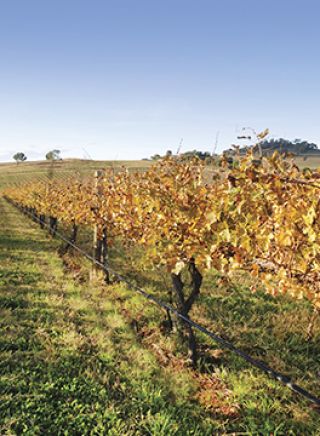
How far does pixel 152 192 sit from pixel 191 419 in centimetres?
298

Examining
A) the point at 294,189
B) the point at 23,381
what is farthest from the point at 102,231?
the point at 294,189

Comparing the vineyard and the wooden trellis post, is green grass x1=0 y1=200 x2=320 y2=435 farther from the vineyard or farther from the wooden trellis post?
the wooden trellis post

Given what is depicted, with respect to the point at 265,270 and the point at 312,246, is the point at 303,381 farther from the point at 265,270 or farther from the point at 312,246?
the point at 312,246

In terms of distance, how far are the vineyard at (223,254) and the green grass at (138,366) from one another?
4 cm

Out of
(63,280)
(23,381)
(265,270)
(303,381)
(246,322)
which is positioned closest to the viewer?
(265,270)

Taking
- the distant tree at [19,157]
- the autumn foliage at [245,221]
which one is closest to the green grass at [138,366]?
the autumn foliage at [245,221]

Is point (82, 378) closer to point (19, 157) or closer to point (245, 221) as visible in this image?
point (245, 221)

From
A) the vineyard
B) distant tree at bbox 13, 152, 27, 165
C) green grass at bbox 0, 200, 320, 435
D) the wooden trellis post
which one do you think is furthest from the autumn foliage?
distant tree at bbox 13, 152, 27, 165

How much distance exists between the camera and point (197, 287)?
5297mm

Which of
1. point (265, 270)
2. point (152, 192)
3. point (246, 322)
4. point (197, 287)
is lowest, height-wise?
point (246, 322)

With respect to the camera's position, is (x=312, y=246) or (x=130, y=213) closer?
(x=312, y=246)

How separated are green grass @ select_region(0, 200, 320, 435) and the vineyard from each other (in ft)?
0.14

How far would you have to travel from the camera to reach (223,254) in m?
3.87

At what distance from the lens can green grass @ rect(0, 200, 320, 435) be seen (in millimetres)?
3861
